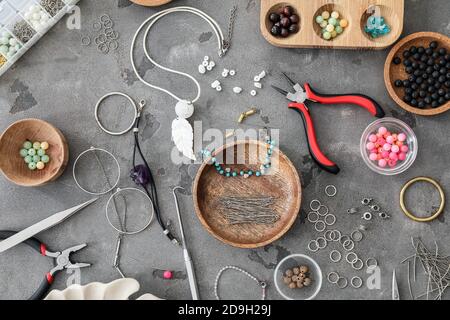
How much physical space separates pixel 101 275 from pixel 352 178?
113 cm

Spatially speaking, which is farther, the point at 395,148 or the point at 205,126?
the point at 205,126

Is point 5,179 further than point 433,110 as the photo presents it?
Yes

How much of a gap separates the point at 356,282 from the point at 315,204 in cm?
36

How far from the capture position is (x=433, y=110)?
2.18m

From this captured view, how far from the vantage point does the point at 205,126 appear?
91.0 inches

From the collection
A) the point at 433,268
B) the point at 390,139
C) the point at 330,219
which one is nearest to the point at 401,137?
the point at 390,139

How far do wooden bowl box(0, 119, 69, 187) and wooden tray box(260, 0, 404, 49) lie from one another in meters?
0.98

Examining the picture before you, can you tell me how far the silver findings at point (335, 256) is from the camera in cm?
224

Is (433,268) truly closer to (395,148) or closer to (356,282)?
(356,282)

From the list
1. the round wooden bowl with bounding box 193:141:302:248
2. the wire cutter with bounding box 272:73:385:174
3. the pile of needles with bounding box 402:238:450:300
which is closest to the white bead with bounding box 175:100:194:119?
the round wooden bowl with bounding box 193:141:302:248

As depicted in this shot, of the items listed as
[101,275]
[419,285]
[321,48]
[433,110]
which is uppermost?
[321,48]

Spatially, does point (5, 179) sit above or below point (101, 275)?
above

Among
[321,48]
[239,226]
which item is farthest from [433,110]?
[239,226]

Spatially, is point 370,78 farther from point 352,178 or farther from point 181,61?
point 181,61
